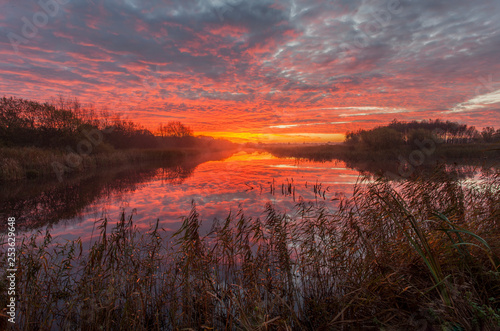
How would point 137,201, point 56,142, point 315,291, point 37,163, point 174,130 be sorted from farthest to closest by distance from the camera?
point 174,130, point 56,142, point 37,163, point 137,201, point 315,291

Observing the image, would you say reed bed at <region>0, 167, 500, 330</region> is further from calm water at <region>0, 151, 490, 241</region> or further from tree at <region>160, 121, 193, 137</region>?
tree at <region>160, 121, 193, 137</region>

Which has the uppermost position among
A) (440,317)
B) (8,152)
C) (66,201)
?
(8,152)

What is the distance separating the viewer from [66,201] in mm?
15508

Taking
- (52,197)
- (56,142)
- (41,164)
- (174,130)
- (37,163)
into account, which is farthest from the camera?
(174,130)

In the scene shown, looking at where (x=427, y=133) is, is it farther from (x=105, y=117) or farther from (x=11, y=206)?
(x=105, y=117)

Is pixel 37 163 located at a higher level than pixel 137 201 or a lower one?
higher

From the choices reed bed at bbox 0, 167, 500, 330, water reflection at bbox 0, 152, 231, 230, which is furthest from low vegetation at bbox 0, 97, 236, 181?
reed bed at bbox 0, 167, 500, 330

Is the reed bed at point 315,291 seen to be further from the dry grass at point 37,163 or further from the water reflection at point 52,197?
the dry grass at point 37,163

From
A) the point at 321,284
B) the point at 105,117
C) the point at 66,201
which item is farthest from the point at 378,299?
the point at 105,117

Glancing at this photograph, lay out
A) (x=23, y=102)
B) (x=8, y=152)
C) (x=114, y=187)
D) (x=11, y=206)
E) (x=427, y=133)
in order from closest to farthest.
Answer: (x=11, y=206) < (x=114, y=187) < (x=8, y=152) < (x=23, y=102) < (x=427, y=133)

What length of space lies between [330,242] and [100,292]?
5786 mm

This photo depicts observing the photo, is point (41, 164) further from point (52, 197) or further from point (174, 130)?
point (174, 130)

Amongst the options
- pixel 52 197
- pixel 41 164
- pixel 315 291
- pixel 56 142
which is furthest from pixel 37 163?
pixel 315 291

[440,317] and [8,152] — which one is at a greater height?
[8,152]
